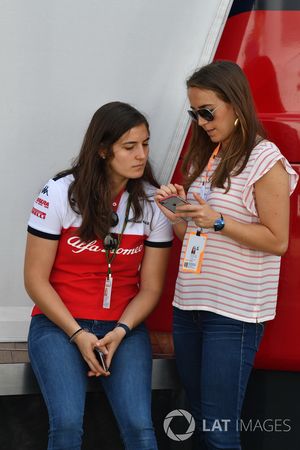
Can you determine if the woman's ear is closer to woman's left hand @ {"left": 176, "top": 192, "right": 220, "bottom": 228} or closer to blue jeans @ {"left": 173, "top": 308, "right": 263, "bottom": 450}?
woman's left hand @ {"left": 176, "top": 192, "right": 220, "bottom": 228}

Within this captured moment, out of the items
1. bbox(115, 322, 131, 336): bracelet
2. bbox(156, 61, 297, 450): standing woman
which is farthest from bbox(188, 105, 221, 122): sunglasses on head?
bbox(115, 322, 131, 336): bracelet

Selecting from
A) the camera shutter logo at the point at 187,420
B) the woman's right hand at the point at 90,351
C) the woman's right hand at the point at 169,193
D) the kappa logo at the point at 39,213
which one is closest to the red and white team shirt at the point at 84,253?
the kappa logo at the point at 39,213

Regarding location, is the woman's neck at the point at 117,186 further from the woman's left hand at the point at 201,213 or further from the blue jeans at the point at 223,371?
the blue jeans at the point at 223,371

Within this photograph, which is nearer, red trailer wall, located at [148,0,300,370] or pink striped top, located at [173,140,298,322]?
pink striped top, located at [173,140,298,322]

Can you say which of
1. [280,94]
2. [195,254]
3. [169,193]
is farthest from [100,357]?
[280,94]

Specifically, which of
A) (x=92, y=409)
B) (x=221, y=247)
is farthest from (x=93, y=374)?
(x=221, y=247)

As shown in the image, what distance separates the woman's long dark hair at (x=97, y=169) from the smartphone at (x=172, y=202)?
248mm

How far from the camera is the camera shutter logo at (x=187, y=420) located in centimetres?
284

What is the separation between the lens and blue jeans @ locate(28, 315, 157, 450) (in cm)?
246

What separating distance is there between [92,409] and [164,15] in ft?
4.60

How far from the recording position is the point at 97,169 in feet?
Result: 8.87

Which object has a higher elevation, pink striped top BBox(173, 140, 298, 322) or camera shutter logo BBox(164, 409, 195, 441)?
pink striped top BBox(173, 140, 298, 322)

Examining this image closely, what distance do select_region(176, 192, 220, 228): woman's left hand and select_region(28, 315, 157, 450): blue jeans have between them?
21.0 inches

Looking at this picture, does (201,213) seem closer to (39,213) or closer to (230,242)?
(230,242)
